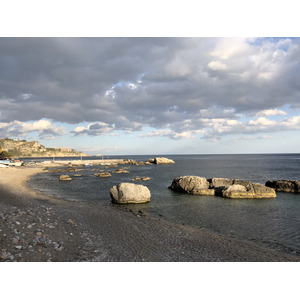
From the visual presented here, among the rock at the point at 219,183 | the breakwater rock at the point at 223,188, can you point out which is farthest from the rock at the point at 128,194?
the rock at the point at 219,183

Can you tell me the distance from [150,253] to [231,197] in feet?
74.6

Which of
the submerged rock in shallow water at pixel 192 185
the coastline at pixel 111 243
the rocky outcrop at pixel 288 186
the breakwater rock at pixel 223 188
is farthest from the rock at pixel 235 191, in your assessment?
the coastline at pixel 111 243

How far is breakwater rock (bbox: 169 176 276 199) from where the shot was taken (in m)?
30.6

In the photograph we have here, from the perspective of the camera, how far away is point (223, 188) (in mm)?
32562

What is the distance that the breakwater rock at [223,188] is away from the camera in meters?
30.6

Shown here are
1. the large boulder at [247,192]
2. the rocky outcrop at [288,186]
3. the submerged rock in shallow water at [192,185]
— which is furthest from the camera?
the rocky outcrop at [288,186]

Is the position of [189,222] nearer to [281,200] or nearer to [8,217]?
[8,217]

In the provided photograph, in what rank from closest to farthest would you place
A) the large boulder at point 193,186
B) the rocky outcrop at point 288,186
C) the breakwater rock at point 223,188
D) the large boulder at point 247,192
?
A: the large boulder at point 247,192 < the breakwater rock at point 223,188 < the large boulder at point 193,186 < the rocky outcrop at point 288,186

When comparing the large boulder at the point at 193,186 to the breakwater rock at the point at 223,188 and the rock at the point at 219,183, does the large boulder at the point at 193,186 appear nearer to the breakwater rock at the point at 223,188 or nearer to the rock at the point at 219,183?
the breakwater rock at the point at 223,188

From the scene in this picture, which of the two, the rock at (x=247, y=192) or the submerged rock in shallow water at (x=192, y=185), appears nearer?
the rock at (x=247, y=192)

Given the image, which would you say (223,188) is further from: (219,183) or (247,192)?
(247,192)

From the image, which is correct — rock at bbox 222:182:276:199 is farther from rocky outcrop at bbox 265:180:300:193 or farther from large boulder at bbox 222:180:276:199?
rocky outcrop at bbox 265:180:300:193

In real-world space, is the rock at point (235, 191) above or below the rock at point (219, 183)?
Answer: below

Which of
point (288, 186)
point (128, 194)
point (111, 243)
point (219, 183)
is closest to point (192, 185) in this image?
point (219, 183)
